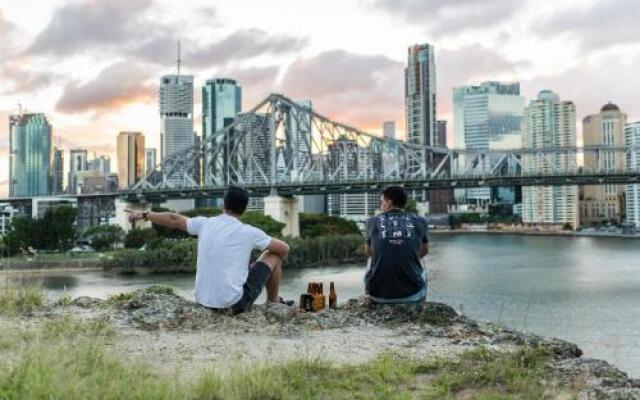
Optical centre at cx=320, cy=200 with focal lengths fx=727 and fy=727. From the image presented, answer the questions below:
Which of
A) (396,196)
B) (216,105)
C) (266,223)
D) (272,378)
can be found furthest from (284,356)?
(216,105)

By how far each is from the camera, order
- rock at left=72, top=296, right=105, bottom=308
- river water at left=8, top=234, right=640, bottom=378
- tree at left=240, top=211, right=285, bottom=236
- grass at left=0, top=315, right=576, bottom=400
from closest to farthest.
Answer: grass at left=0, top=315, right=576, bottom=400 → rock at left=72, top=296, right=105, bottom=308 → river water at left=8, top=234, right=640, bottom=378 → tree at left=240, top=211, right=285, bottom=236

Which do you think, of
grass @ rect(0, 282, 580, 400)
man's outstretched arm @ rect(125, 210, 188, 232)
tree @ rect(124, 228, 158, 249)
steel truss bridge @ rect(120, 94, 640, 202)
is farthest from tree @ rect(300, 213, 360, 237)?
grass @ rect(0, 282, 580, 400)

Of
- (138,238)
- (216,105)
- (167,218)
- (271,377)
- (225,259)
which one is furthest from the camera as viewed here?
(216,105)

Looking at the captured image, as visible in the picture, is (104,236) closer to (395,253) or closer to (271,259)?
(271,259)

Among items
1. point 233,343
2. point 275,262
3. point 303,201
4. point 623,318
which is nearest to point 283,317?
point 275,262

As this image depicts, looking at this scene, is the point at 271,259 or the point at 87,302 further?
the point at 87,302

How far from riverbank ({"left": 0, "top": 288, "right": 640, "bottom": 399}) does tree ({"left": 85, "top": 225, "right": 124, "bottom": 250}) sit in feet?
179

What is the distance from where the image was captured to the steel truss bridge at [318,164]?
54.6 m

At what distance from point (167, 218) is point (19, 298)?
1587 mm

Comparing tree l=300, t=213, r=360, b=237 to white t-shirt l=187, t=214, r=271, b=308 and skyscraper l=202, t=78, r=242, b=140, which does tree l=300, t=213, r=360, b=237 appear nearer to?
white t-shirt l=187, t=214, r=271, b=308

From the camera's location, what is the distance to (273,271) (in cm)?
571

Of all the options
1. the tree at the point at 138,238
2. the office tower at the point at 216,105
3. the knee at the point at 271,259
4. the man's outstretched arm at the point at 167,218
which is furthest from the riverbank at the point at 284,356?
the office tower at the point at 216,105

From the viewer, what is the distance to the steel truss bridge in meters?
54.6

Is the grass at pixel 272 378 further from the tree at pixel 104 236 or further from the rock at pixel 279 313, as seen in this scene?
the tree at pixel 104 236
